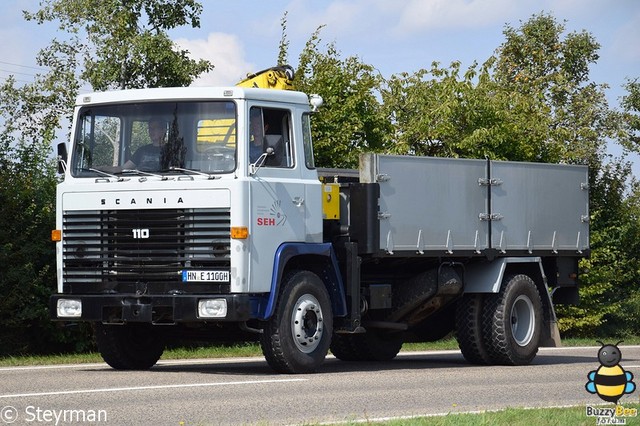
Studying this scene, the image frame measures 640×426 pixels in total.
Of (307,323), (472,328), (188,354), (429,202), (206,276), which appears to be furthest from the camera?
(188,354)

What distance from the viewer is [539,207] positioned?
18.8 meters

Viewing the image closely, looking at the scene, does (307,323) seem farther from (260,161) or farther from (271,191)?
(260,161)

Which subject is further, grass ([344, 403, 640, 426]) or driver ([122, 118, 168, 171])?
driver ([122, 118, 168, 171])

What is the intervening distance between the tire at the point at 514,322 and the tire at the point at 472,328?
0.28 feet

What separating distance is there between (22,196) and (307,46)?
11367mm

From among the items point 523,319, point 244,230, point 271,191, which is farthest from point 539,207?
point 244,230

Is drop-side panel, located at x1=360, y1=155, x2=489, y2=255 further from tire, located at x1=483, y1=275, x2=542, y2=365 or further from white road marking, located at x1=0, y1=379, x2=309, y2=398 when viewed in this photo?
white road marking, located at x1=0, y1=379, x2=309, y2=398

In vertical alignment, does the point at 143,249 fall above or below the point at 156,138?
below

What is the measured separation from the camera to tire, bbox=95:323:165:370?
617 inches

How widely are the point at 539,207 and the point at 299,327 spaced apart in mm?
5420

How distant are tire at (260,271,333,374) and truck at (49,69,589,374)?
0.02 meters

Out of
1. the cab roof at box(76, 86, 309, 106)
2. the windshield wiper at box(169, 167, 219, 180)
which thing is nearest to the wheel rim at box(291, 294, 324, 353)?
the windshield wiper at box(169, 167, 219, 180)

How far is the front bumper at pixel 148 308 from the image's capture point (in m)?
14.0

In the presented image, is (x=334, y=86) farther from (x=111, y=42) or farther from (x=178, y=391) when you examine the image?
(x=178, y=391)
